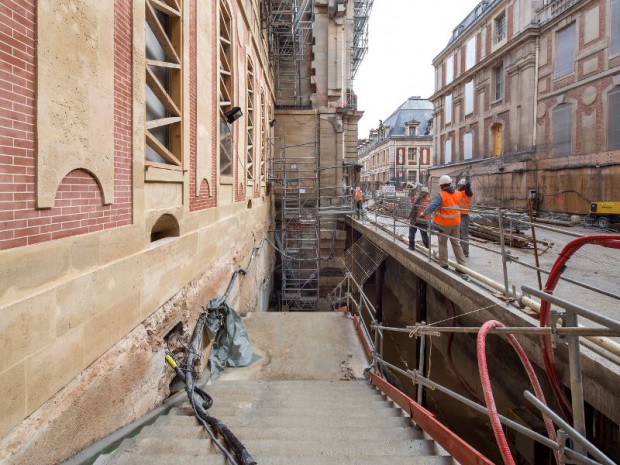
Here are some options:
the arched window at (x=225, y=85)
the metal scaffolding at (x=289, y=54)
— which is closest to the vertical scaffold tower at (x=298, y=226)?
the metal scaffolding at (x=289, y=54)

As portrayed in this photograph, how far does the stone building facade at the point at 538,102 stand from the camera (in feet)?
60.3

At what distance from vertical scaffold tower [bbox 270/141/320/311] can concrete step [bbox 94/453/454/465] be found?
12733 millimetres

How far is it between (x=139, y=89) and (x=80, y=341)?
2560 millimetres

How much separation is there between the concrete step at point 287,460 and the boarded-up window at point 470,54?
3224 centimetres

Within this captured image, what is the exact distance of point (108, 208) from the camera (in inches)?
133

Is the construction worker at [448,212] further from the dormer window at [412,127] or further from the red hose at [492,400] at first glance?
the dormer window at [412,127]

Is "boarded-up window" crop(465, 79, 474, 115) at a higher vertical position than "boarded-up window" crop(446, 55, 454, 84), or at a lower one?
lower

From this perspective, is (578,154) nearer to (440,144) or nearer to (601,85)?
(601,85)

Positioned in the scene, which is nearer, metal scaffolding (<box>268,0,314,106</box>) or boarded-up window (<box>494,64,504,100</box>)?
metal scaffolding (<box>268,0,314,106</box>)

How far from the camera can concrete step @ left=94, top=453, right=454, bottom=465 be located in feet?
9.02

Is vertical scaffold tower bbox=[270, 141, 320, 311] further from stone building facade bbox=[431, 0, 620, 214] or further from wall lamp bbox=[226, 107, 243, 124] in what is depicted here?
stone building facade bbox=[431, 0, 620, 214]

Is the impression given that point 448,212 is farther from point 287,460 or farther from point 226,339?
point 287,460

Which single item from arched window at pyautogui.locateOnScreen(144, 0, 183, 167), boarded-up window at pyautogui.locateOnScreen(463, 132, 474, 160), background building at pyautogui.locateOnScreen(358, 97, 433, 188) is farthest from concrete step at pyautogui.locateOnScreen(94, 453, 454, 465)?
background building at pyautogui.locateOnScreen(358, 97, 433, 188)

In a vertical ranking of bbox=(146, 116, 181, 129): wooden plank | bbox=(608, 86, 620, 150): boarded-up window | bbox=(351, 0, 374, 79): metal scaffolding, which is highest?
bbox=(351, 0, 374, 79): metal scaffolding
